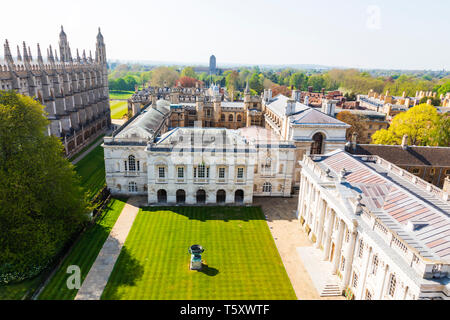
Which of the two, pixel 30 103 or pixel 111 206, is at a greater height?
pixel 30 103

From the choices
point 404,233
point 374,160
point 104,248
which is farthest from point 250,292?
point 374,160

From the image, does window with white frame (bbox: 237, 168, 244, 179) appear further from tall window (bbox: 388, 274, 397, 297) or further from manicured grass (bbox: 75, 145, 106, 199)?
tall window (bbox: 388, 274, 397, 297)

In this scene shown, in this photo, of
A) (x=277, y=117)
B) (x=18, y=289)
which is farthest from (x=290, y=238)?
(x=277, y=117)

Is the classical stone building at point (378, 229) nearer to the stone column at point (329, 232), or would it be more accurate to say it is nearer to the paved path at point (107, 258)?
the stone column at point (329, 232)

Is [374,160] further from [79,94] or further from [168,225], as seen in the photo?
[79,94]

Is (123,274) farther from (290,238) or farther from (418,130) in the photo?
(418,130)

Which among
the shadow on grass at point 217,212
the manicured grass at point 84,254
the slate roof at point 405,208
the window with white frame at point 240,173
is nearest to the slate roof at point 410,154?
the slate roof at point 405,208
